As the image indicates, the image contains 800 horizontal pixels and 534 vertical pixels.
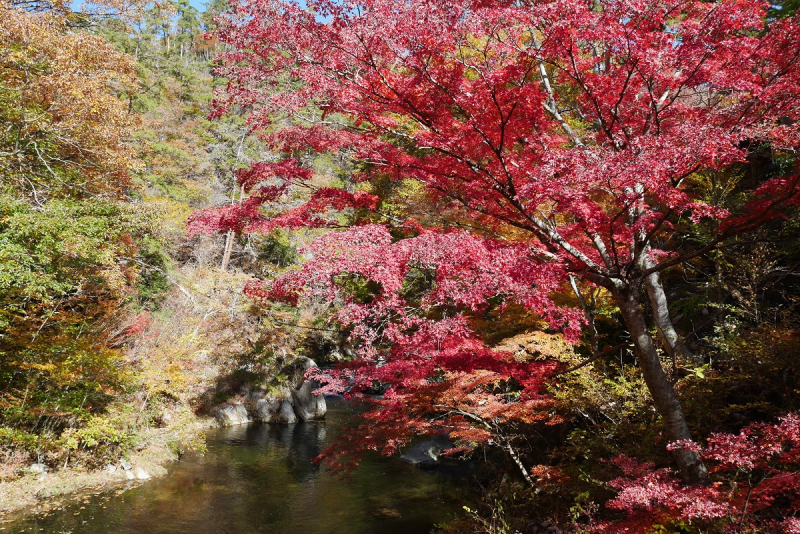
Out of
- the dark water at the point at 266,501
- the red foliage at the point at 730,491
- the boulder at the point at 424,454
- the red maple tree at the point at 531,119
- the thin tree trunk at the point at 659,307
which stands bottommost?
the dark water at the point at 266,501

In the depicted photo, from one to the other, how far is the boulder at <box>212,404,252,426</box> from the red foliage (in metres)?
14.7

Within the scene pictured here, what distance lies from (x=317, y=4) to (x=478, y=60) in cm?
219

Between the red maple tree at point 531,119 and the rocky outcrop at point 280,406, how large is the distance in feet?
37.0

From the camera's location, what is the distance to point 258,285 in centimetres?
746

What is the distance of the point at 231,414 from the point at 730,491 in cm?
1591

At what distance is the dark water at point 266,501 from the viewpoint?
7734 mm

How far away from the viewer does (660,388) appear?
445cm

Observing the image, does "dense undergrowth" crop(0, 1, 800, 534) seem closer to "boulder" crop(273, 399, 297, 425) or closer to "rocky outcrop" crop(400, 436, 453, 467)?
"rocky outcrop" crop(400, 436, 453, 467)

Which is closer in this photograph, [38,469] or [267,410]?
[38,469]

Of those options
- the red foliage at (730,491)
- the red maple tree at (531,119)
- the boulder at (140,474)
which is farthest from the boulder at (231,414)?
the red foliage at (730,491)

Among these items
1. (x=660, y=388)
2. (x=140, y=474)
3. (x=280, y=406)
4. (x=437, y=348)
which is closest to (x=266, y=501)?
(x=140, y=474)

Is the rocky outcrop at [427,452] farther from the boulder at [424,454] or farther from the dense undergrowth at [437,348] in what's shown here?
the dense undergrowth at [437,348]

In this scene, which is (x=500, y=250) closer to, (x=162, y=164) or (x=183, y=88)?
(x=162, y=164)

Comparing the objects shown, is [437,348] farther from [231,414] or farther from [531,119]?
[231,414]
